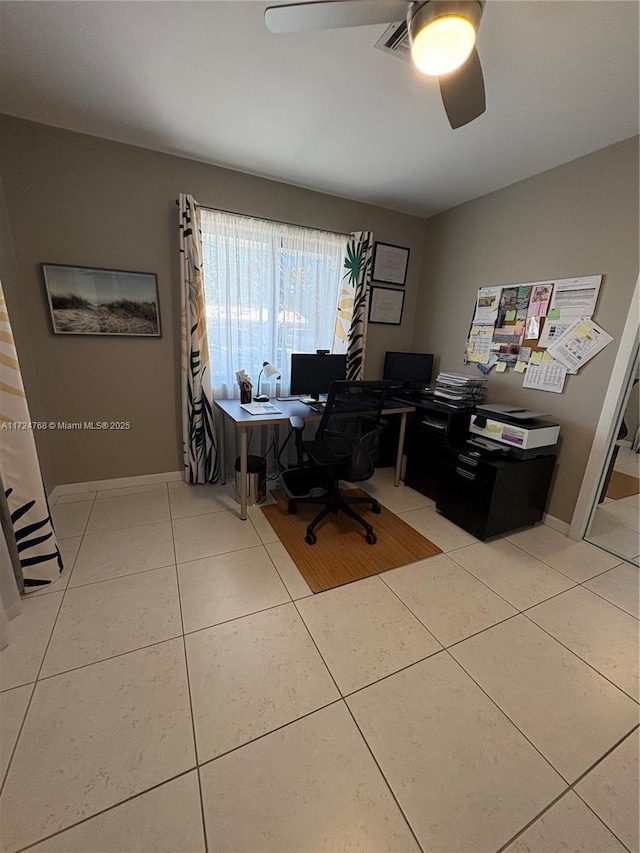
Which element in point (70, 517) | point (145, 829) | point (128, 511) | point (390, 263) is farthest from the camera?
point (390, 263)

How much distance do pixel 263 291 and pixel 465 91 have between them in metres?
1.82

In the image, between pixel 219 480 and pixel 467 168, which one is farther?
pixel 219 480

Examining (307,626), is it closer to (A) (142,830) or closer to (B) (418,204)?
(A) (142,830)

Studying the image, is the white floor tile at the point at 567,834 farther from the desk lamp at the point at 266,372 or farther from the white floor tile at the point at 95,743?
the desk lamp at the point at 266,372

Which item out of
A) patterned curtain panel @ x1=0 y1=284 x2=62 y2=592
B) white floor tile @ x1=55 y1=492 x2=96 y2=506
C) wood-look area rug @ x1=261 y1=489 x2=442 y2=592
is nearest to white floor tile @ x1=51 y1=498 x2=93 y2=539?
white floor tile @ x1=55 y1=492 x2=96 y2=506

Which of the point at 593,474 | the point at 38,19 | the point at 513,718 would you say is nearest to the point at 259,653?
the point at 513,718

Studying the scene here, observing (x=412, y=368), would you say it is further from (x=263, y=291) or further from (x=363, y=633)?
(x=363, y=633)

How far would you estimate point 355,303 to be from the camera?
2.98 meters

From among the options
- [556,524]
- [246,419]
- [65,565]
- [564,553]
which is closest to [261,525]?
[246,419]

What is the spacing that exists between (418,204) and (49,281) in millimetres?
3018

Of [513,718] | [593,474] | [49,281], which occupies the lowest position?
[513,718]

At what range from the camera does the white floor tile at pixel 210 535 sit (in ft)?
6.40

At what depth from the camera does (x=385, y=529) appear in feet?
7.42

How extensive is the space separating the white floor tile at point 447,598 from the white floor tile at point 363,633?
0.07m
